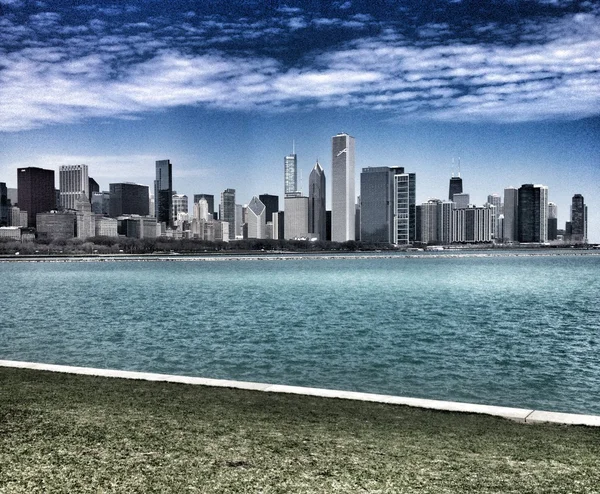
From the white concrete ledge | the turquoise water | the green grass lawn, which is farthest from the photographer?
the turquoise water

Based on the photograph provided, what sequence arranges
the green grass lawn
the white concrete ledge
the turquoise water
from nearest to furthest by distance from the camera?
the green grass lawn, the white concrete ledge, the turquoise water

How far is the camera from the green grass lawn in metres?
6.61

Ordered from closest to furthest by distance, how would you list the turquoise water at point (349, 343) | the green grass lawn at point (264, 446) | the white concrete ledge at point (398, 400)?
1. the green grass lawn at point (264, 446)
2. the white concrete ledge at point (398, 400)
3. the turquoise water at point (349, 343)

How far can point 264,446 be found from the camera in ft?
26.3

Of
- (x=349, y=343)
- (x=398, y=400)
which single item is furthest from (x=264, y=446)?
(x=349, y=343)

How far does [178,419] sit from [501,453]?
4788 mm

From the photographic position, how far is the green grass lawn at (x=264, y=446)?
21.7 ft

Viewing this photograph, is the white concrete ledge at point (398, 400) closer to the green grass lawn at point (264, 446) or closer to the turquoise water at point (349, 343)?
the green grass lawn at point (264, 446)

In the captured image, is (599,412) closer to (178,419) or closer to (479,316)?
(178,419)

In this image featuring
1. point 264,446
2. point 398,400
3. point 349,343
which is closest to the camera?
point 264,446

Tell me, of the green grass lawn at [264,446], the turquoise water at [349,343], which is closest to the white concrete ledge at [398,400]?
the green grass lawn at [264,446]

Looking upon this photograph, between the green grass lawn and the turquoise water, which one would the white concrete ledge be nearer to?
the green grass lawn

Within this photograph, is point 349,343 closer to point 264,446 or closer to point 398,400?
point 398,400

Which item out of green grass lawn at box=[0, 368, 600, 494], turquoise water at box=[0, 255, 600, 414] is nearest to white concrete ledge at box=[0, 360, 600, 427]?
green grass lawn at box=[0, 368, 600, 494]
